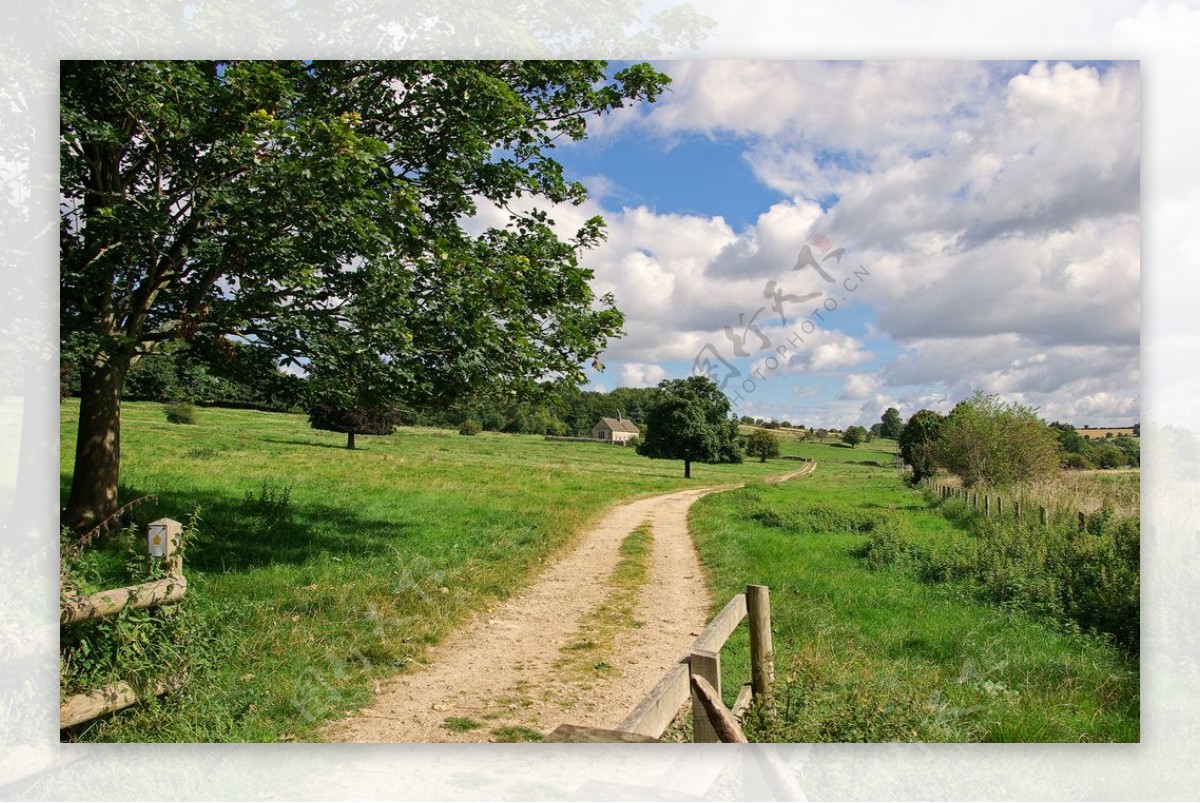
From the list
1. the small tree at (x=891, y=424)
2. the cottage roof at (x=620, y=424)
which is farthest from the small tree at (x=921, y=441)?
the cottage roof at (x=620, y=424)

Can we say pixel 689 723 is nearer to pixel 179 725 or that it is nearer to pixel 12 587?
pixel 179 725

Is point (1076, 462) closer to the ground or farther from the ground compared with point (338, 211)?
closer to the ground

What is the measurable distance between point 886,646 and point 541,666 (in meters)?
2.83

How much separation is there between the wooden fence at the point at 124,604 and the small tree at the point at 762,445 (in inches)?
190

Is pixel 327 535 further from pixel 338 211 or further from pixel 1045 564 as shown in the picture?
pixel 1045 564

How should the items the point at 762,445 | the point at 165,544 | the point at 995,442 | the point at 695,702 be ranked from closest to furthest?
1. the point at 695,702
2. the point at 165,544
3. the point at 762,445
4. the point at 995,442

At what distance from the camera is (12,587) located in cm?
550

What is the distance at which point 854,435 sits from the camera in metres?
6.79

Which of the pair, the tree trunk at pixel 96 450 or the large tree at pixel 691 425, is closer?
the tree trunk at pixel 96 450

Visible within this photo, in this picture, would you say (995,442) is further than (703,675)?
Yes

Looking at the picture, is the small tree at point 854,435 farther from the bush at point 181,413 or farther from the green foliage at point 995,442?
the bush at point 181,413

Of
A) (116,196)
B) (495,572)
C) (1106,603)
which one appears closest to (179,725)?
(495,572)

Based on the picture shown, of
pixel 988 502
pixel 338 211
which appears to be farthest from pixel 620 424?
pixel 988 502

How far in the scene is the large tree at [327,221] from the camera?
608 cm
